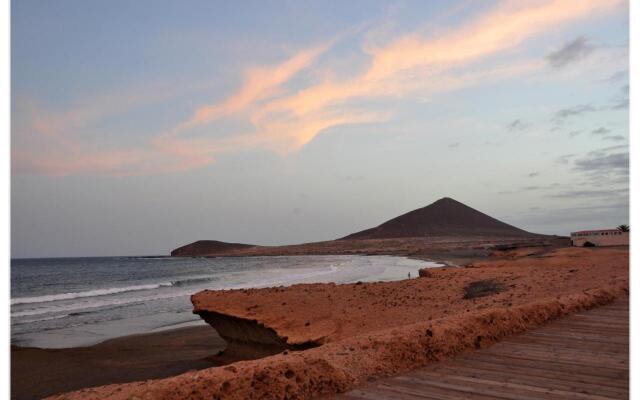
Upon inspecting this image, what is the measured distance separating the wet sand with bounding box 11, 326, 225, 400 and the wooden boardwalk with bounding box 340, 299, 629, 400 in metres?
7.35

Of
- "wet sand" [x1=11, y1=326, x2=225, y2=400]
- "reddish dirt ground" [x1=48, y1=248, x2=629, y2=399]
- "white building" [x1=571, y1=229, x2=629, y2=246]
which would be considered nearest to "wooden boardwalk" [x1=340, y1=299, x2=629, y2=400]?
"reddish dirt ground" [x1=48, y1=248, x2=629, y2=399]

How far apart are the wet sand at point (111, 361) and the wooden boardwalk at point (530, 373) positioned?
735 centimetres

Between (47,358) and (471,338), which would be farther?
(47,358)

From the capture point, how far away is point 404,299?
11898 millimetres

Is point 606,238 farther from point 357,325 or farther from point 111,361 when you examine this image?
point 111,361

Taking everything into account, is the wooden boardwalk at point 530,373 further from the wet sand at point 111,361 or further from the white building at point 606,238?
the white building at point 606,238

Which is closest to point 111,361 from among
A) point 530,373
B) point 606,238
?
Result: point 530,373

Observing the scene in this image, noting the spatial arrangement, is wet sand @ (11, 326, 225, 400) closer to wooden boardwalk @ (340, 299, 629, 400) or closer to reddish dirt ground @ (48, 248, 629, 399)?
reddish dirt ground @ (48, 248, 629, 399)

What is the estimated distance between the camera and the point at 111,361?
488 inches

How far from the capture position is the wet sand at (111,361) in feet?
34.9

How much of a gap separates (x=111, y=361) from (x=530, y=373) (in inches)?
427
